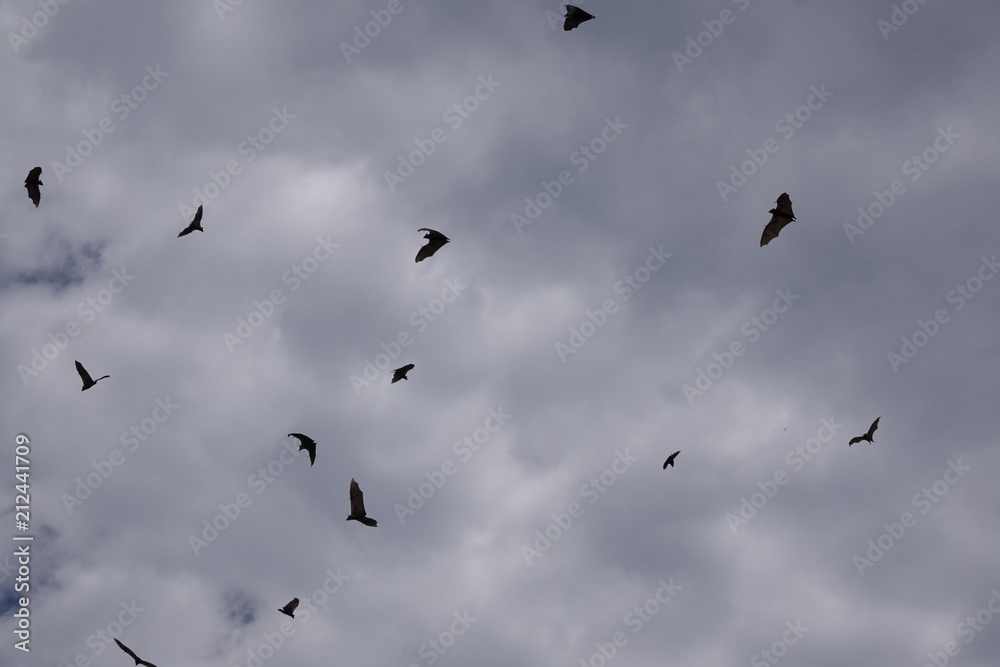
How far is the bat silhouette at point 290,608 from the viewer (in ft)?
130

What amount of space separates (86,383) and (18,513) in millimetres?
13123

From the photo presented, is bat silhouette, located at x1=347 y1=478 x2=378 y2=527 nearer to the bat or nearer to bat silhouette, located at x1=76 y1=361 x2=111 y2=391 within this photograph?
the bat

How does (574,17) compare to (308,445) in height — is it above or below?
above

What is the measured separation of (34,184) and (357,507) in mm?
20200

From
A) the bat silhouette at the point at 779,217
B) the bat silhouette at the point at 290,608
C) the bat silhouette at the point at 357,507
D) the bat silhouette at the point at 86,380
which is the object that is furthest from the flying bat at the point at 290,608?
the bat silhouette at the point at 779,217

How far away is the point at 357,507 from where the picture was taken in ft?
128

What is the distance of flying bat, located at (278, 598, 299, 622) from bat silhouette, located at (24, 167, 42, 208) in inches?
835

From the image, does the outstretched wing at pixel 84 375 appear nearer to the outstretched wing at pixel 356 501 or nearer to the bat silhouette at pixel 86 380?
the bat silhouette at pixel 86 380

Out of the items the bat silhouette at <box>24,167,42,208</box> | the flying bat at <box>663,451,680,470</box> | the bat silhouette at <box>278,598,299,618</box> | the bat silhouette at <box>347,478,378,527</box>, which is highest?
the bat silhouette at <box>24,167,42,208</box>

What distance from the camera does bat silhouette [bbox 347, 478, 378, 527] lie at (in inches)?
1521

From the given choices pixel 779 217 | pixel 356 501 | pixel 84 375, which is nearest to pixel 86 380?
pixel 84 375

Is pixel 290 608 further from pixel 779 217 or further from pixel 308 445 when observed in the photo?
pixel 779 217

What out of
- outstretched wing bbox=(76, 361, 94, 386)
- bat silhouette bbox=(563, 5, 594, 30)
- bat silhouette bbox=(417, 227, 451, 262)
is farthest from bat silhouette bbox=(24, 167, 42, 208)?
bat silhouette bbox=(563, 5, 594, 30)

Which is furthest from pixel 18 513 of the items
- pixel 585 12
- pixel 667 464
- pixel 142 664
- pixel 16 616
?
pixel 585 12
